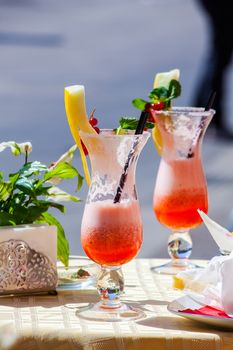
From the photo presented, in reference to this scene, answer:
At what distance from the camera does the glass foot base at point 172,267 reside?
1.90 meters

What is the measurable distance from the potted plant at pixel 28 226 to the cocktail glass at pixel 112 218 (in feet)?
0.47

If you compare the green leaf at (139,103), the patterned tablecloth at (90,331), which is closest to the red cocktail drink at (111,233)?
the patterned tablecloth at (90,331)

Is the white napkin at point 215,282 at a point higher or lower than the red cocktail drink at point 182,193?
lower

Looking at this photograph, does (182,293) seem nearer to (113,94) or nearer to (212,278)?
(212,278)

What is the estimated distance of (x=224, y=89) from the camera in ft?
21.6

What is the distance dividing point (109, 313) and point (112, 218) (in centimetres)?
16

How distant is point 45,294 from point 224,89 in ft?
16.7

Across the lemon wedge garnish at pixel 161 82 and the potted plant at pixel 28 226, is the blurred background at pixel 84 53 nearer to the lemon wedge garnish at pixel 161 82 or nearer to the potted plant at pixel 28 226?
the lemon wedge garnish at pixel 161 82

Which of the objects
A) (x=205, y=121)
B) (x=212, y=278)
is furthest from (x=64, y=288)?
(x=205, y=121)

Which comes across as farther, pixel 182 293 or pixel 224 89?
pixel 224 89

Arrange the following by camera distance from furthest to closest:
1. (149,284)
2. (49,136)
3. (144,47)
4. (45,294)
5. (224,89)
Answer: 1. (144,47)
2. (49,136)
3. (224,89)
4. (149,284)
5. (45,294)

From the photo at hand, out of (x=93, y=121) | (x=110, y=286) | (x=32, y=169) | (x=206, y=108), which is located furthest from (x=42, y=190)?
(x=206, y=108)

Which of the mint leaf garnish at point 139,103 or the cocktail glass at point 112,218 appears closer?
the cocktail glass at point 112,218

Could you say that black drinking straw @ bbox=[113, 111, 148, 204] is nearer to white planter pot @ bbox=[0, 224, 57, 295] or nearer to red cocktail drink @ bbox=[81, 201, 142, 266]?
red cocktail drink @ bbox=[81, 201, 142, 266]
